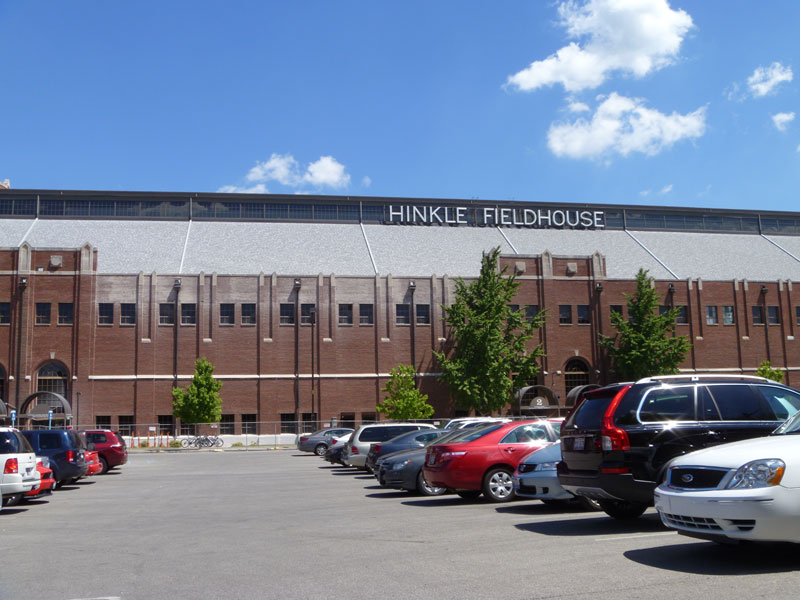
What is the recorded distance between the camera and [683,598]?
7.25m

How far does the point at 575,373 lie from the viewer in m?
57.5

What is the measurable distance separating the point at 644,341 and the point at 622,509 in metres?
45.1

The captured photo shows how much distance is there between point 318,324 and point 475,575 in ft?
153

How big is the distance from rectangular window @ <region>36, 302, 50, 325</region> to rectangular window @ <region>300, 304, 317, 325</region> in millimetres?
16458

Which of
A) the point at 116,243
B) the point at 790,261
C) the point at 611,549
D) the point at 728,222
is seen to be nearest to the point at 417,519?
the point at 611,549

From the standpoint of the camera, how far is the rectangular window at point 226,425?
53.0m

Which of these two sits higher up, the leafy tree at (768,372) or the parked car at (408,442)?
the leafy tree at (768,372)

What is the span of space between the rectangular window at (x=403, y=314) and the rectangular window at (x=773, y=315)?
27.9 m

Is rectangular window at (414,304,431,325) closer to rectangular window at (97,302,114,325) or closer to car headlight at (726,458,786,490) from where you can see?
rectangular window at (97,302,114,325)

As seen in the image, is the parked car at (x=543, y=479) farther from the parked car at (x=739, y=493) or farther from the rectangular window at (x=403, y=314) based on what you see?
the rectangular window at (x=403, y=314)

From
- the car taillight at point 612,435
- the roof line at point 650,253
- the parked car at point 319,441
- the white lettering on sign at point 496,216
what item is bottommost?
the parked car at point 319,441

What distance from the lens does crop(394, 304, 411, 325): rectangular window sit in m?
56.1

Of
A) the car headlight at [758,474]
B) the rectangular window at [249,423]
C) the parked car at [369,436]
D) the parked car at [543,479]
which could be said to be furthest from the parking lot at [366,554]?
the rectangular window at [249,423]

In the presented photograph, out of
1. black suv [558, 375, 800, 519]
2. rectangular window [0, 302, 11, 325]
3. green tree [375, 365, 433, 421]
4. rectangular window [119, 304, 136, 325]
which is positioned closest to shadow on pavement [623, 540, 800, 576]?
black suv [558, 375, 800, 519]
